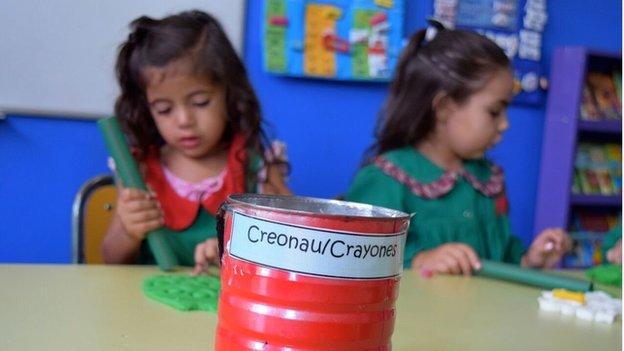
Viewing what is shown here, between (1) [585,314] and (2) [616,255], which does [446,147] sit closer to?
(2) [616,255]

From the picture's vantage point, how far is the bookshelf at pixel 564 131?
222 cm

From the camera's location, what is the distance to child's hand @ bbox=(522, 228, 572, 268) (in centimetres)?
106

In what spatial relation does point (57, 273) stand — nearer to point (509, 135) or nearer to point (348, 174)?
point (348, 174)

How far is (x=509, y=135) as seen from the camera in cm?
227

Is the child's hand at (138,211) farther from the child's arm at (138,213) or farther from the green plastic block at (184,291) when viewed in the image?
the green plastic block at (184,291)

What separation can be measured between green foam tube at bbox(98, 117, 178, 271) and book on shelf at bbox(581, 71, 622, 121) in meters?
1.82

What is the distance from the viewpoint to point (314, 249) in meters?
0.35

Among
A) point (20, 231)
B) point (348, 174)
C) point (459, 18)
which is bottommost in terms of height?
point (20, 231)

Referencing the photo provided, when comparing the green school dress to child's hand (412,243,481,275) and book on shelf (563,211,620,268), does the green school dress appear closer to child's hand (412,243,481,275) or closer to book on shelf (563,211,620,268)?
child's hand (412,243,481,275)

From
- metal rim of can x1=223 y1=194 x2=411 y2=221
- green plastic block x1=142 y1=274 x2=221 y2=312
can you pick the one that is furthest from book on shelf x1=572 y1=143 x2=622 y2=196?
metal rim of can x1=223 y1=194 x2=411 y2=221

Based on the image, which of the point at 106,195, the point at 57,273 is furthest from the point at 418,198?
the point at 57,273

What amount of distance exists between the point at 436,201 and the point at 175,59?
1.67ft

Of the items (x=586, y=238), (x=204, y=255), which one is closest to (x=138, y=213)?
(x=204, y=255)

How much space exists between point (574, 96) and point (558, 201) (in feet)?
1.13
